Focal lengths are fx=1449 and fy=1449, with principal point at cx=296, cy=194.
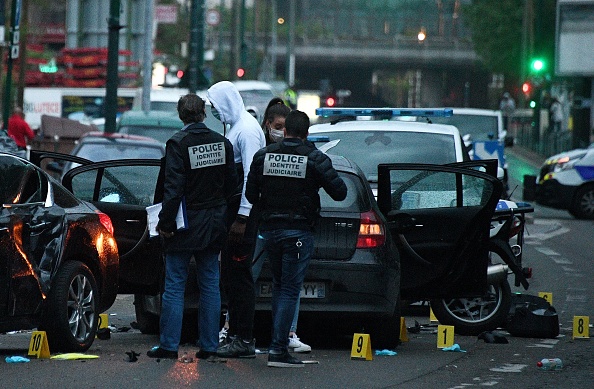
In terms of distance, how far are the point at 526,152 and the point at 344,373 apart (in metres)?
48.5

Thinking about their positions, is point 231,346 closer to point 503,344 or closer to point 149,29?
point 503,344

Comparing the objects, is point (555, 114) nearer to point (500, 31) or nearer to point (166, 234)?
point (500, 31)

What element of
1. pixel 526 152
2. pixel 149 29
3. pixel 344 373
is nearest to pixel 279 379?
pixel 344 373

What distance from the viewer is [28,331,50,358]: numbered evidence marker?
917 centimetres

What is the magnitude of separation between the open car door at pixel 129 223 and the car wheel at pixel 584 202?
16.9 metres

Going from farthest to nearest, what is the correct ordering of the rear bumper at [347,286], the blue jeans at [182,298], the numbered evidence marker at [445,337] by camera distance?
the numbered evidence marker at [445,337] → the rear bumper at [347,286] → the blue jeans at [182,298]

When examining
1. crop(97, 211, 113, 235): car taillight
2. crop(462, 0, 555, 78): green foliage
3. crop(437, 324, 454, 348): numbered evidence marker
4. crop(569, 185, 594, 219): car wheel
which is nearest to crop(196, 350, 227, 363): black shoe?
crop(97, 211, 113, 235): car taillight

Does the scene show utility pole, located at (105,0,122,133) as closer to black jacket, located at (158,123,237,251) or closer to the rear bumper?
the rear bumper

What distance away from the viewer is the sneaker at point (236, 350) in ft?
30.7

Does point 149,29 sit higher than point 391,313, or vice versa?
point 149,29

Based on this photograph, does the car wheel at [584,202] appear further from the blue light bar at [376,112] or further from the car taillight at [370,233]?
the car taillight at [370,233]

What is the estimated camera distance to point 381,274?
9828 mm

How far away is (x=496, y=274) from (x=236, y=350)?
2.70 meters

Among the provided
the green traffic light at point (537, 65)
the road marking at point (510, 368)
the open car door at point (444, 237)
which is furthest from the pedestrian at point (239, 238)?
the green traffic light at point (537, 65)
